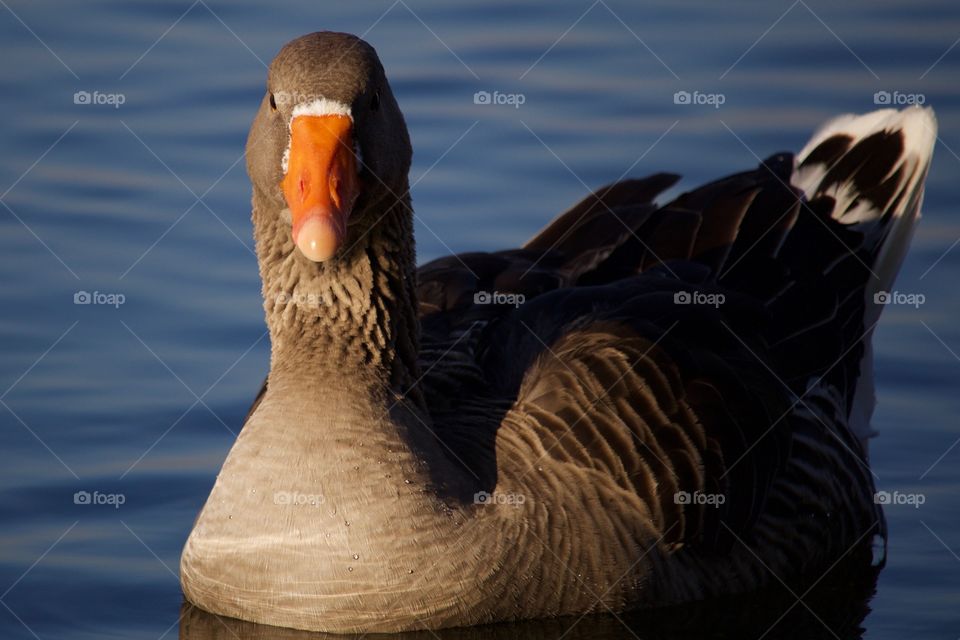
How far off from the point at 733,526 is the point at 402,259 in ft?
6.84

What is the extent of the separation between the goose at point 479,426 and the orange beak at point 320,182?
0.01m

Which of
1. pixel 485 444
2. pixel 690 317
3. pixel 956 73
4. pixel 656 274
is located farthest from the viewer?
pixel 956 73

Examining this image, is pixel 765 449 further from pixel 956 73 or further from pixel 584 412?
pixel 956 73

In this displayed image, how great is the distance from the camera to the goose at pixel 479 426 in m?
7.67

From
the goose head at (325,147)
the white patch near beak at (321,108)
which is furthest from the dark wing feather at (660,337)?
the white patch near beak at (321,108)

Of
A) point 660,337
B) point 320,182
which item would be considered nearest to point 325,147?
point 320,182

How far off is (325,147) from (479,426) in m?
1.65

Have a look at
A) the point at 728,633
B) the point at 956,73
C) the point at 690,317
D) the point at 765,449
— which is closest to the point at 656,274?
the point at 690,317

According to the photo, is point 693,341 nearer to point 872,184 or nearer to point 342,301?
point 342,301

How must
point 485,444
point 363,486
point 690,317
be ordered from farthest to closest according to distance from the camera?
point 690,317
point 485,444
point 363,486

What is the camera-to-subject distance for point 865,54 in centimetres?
1507

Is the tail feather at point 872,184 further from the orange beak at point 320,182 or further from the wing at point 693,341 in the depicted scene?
the orange beak at point 320,182

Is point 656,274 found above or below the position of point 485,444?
above

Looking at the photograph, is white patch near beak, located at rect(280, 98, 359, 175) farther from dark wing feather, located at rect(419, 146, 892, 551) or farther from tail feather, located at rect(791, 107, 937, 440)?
tail feather, located at rect(791, 107, 937, 440)
